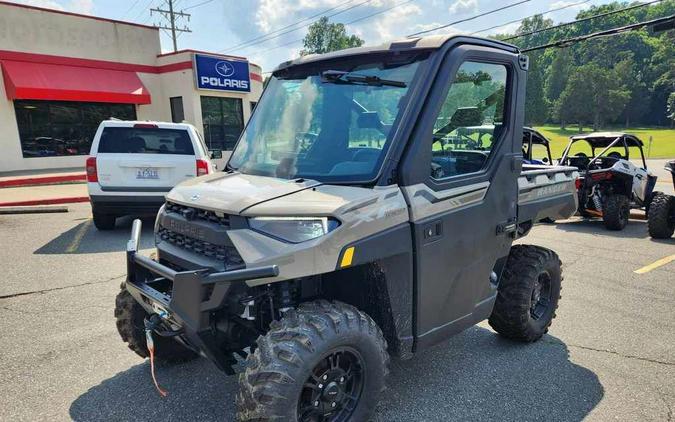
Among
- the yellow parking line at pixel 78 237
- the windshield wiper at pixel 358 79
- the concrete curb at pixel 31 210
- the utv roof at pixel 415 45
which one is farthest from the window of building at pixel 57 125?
the windshield wiper at pixel 358 79

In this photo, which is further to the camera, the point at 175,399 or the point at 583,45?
the point at 583,45

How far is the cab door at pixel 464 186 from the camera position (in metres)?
2.73

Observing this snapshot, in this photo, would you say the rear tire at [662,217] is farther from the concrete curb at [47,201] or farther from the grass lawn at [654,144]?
the grass lawn at [654,144]

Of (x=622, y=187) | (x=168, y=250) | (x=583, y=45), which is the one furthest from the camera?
(x=583, y=45)

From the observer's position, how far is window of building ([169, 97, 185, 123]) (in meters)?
21.3

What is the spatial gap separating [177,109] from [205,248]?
20872mm

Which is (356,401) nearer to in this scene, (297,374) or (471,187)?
(297,374)

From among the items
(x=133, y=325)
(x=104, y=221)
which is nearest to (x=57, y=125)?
(x=104, y=221)

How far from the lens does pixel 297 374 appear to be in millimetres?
2213

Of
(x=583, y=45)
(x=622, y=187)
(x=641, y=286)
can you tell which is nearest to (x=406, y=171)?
(x=641, y=286)

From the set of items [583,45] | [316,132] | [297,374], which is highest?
[583,45]

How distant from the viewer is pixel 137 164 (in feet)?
24.9

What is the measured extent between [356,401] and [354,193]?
1.23 meters

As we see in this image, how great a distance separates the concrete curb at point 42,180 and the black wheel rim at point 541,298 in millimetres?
15838
